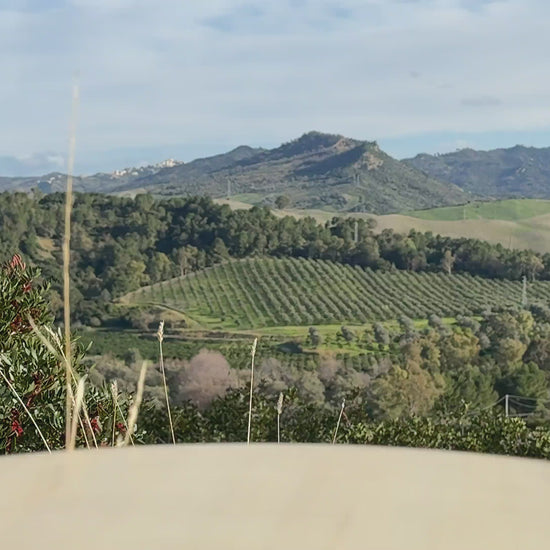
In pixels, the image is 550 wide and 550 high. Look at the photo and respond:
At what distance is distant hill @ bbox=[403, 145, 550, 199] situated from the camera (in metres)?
142

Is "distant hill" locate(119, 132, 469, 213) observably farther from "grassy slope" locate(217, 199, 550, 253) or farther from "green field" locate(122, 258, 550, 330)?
"green field" locate(122, 258, 550, 330)

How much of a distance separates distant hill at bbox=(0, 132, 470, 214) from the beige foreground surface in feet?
276

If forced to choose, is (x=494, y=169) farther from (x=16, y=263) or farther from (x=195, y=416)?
(x=16, y=263)

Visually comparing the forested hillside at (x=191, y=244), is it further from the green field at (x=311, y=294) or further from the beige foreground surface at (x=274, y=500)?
the beige foreground surface at (x=274, y=500)

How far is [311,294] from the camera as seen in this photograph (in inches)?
1602

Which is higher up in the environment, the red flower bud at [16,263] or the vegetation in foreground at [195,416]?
the red flower bud at [16,263]

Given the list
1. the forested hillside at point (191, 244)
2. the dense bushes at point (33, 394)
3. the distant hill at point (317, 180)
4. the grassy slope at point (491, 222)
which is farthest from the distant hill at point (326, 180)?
the dense bushes at point (33, 394)

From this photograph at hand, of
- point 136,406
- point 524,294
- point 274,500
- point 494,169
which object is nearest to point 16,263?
point 136,406

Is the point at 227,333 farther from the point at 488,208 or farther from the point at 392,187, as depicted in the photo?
the point at 392,187

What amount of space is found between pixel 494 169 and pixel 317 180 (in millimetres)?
60713

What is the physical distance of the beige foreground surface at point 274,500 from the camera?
2.43 ft

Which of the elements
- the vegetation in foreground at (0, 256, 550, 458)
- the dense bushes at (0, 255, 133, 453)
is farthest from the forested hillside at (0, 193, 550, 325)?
the dense bushes at (0, 255, 133, 453)

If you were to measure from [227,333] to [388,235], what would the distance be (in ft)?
56.2

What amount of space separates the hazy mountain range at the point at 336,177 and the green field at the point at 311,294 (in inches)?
1123
